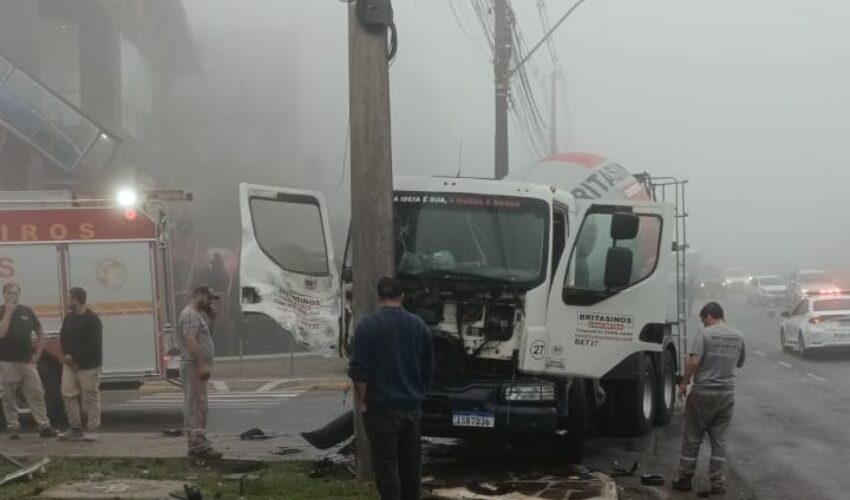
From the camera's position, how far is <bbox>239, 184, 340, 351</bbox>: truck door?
357 inches

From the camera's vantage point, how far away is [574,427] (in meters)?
9.41

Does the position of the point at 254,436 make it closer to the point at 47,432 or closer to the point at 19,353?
the point at 47,432

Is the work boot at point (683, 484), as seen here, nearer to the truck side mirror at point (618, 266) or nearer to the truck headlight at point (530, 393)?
the truck headlight at point (530, 393)

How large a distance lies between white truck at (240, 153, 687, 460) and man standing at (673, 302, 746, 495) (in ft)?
2.54

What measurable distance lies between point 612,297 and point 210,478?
3738 mm

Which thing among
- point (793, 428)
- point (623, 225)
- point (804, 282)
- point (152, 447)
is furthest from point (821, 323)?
point (804, 282)

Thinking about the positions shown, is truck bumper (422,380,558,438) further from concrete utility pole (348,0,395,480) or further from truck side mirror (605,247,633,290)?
truck side mirror (605,247,633,290)

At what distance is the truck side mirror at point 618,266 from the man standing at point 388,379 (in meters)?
3.06

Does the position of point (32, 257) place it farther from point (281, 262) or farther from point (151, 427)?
point (281, 262)

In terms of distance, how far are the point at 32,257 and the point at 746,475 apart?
8.68m

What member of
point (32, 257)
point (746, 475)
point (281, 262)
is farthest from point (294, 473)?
point (32, 257)

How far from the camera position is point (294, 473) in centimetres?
865

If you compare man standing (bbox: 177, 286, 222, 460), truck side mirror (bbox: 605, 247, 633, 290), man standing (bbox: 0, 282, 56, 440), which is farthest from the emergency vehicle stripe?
truck side mirror (bbox: 605, 247, 633, 290)

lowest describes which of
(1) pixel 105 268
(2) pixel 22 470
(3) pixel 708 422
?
(2) pixel 22 470
